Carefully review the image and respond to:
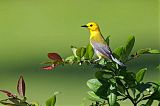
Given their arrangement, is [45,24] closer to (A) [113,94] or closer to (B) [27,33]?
(B) [27,33]

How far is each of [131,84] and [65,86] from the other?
106 inches

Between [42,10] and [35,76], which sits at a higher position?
[42,10]

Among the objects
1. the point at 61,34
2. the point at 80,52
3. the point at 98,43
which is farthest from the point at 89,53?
the point at 61,34

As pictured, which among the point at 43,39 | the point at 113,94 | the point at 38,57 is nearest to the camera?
the point at 113,94

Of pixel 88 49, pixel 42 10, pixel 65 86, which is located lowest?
pixel 65 86

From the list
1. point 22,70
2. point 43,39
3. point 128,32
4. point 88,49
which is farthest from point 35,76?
point 88,49

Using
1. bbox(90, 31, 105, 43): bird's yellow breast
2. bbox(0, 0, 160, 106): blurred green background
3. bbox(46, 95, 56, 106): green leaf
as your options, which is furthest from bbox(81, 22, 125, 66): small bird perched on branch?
bbox(0, 0, 160, 106): blurred green background

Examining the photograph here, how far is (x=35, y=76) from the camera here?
A: 12.4 feet

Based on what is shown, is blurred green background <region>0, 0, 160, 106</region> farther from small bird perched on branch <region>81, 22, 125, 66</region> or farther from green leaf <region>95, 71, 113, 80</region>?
green leaf <region>95, 71, 113, 80</region>

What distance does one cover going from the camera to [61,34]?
14.2 feet

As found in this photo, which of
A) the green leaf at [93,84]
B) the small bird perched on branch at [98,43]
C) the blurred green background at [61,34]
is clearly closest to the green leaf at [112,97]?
the green leaf at [93,84]

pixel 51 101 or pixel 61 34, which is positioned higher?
pixel 61 34

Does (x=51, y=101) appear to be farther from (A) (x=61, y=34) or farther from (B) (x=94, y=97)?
(A) (x=61, y=34)

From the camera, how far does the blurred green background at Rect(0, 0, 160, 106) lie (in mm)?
3717
